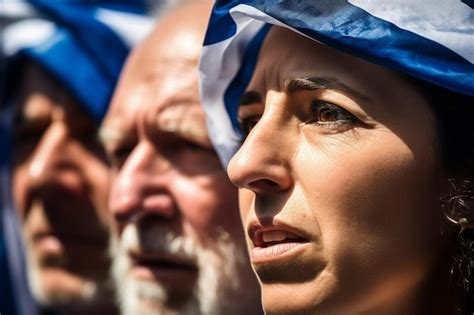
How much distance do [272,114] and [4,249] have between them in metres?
2.61

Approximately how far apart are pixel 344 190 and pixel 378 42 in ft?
1.09

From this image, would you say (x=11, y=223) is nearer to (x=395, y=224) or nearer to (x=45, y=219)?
(x=45, y=219)

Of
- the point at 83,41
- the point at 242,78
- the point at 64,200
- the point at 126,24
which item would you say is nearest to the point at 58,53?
the point at 83,41

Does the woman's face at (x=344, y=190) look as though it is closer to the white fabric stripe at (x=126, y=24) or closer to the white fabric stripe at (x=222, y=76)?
the white fabric stripe at (x=222, y=76)

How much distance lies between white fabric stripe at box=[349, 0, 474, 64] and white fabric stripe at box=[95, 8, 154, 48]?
76.4 inches

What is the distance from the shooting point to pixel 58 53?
3945mm

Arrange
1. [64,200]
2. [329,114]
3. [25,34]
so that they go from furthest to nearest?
[25,34] < [64,200] < [329,114]

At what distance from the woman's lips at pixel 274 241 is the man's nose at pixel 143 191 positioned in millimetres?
830

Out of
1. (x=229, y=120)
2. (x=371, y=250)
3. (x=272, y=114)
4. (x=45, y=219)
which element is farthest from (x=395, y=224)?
(x=45, y=219)

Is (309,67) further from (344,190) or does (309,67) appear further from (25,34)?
(25,34)

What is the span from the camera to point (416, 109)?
211 centimetres

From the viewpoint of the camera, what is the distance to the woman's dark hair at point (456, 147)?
213 centimetres

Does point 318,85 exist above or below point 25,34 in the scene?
above

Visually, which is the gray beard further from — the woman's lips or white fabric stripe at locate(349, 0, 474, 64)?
white fabric stripe at locate(349, 0, 474, 64)
